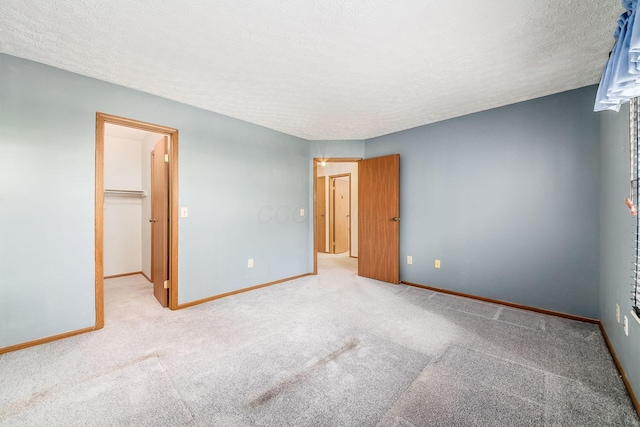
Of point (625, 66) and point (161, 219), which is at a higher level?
point (625, 66)

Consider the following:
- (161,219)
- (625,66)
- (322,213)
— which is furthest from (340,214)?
(625,66)

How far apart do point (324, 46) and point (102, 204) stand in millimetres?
2358

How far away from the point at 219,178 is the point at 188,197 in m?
0.43

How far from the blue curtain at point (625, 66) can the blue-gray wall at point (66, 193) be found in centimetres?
324

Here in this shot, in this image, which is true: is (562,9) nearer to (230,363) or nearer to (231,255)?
(230,363)

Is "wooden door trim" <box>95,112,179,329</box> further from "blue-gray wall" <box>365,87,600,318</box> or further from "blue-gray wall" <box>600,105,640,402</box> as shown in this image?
"blue-gray wall" <box>600,105,640,402</box>

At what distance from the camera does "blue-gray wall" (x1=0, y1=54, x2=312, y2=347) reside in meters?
2.03

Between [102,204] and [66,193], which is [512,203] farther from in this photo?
[66,193]

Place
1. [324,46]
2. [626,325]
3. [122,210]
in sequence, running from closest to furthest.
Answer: [626,325], [324,46], [122,210]

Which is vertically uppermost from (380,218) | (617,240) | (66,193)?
(66,193)

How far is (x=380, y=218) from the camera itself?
13.1 feet

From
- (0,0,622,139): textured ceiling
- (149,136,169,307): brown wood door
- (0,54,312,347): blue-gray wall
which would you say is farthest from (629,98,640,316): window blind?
(149,136,169,307): brown wood door

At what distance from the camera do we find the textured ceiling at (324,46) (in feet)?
5.08

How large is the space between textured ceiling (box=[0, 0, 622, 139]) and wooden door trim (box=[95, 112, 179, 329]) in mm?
358
